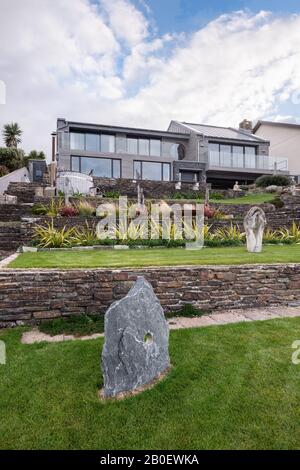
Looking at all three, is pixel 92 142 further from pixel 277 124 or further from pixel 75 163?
pixel 277 124

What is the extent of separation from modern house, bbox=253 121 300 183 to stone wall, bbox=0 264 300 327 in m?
29.0

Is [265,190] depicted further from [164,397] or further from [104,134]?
[164,397]

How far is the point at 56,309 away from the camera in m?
4.80

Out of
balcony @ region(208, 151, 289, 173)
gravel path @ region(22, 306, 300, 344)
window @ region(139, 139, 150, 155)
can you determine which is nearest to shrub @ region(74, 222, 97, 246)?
gravel path @ region(22, 306, 300, 344)

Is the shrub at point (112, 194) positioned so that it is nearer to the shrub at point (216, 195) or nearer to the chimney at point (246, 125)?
the shrub at point (216, 195)

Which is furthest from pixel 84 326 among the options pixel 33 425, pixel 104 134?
pixel 104 134

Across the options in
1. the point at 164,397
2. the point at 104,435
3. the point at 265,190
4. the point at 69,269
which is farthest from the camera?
the point at 265,190

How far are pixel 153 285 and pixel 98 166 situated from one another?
80.0 feet

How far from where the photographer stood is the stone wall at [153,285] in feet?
15.4

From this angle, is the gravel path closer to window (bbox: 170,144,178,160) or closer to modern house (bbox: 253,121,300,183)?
window (bbox: 170,144,178,160)

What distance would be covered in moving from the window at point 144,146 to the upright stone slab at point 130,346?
1085 inches

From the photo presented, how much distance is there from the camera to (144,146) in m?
29.6

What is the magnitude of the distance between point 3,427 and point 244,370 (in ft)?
8.38

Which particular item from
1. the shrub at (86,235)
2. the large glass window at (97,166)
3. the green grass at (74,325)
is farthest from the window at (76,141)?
the green grass at (74,325)
